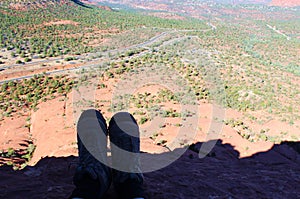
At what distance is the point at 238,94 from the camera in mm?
18516

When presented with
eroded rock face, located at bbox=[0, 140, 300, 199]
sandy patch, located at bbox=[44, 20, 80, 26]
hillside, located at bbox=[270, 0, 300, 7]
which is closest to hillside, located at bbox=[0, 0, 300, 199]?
eroded rock face, located at bbox=[0, 140, 300, 199]

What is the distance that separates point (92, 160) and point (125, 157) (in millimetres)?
449

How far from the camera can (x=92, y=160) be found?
3.27m

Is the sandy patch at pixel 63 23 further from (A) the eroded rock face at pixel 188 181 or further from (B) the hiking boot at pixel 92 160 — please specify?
(B) the hiking boot at pixel 92 160

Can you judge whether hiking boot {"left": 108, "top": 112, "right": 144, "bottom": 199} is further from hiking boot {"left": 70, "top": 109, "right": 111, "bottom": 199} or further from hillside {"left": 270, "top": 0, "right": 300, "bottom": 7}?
hillside {"left": 270, "top": 0, "right": 300, "bottom": 7}

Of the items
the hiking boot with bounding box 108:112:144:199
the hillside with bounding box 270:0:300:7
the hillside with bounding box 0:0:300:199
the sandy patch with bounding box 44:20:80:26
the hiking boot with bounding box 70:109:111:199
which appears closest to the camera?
the hiking boot with bounding box 70:109:111:199

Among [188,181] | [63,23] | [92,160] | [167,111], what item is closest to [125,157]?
[92,160]

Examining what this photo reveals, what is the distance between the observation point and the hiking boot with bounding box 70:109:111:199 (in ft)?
9.53

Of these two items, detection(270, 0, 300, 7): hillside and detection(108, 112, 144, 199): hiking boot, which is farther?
detection(270, 0, 300, 7): hillside

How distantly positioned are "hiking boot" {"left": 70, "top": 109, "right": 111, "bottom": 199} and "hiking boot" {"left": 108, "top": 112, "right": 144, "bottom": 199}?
13 cm

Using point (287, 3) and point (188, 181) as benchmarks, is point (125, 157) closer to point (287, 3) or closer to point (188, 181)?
point (188, 181)

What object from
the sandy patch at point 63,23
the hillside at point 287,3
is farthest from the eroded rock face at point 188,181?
the hillside at point 287,3

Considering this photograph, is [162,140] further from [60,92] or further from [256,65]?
[256,65]

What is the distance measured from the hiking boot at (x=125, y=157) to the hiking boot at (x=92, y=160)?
134mm
